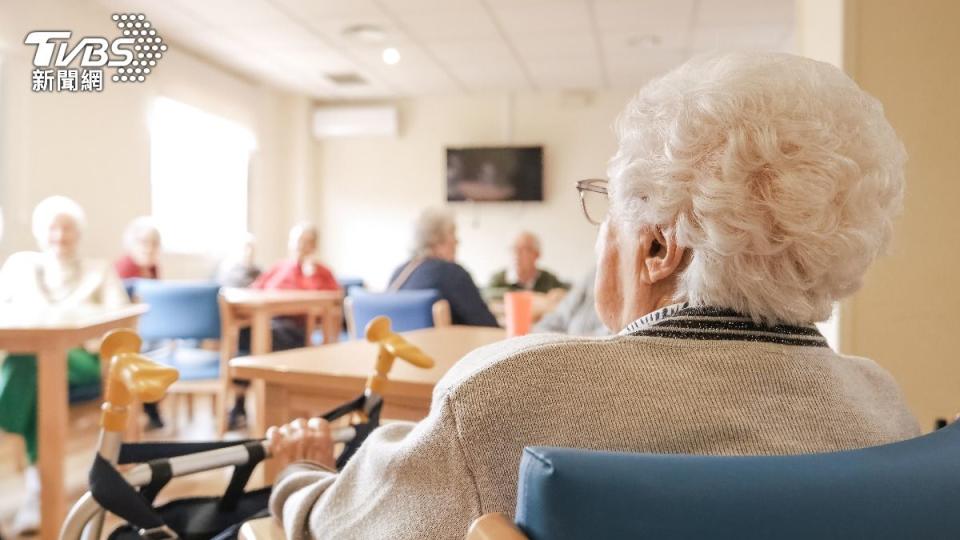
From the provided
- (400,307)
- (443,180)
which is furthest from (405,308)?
(443,180)

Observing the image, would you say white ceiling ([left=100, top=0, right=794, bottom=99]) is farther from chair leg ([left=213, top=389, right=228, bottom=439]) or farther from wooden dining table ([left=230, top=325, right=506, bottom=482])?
wooden dining table ([left=230, top=325, right=506, bottom=482])

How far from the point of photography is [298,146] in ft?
24.5

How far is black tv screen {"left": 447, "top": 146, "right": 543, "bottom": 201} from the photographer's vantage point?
7.15 m

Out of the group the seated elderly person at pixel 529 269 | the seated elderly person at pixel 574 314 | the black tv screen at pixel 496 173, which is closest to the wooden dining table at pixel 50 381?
the seated elderly person at pixel 574 314

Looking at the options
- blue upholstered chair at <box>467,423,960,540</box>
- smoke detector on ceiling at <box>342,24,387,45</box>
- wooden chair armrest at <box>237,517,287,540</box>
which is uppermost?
smoke detector on ceiling at <box>342,24,387,45</box>

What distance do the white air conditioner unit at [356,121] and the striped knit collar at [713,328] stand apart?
6.94 m

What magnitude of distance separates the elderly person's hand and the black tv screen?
618 centimetres

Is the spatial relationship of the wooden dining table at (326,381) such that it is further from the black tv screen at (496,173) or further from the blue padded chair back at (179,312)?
the black tv screen at (496,173)

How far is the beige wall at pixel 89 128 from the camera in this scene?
4168 millimetres

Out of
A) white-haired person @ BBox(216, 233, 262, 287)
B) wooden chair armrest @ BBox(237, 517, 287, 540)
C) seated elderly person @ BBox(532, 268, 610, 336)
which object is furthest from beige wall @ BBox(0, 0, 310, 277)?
wooden chair armrest @ BBox(237, 517, 287, 540)

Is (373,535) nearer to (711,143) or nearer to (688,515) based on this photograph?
(688,515)

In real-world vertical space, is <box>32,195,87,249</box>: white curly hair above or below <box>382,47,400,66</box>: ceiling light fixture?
below

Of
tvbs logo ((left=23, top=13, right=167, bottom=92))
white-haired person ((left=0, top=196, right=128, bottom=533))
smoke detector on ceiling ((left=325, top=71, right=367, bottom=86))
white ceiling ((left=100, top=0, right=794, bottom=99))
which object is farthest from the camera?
smoke detector on ceiling ((left=325, top=71, right=367, bottom=86))

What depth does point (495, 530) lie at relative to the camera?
481 mm
